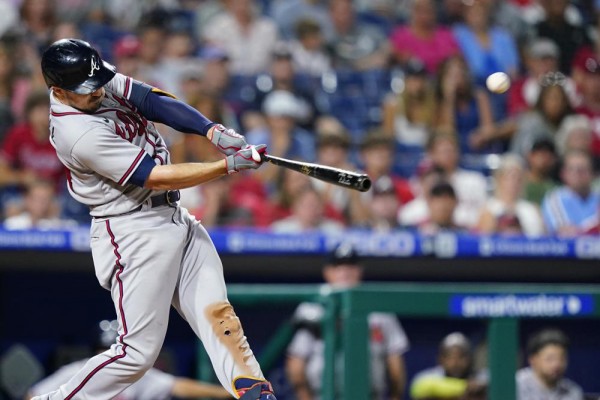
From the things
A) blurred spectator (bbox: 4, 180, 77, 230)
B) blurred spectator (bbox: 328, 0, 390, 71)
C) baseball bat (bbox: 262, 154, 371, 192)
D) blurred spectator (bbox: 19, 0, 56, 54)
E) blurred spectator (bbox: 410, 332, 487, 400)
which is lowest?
blurred spectator (bbox: 410, 332, 487, 400)

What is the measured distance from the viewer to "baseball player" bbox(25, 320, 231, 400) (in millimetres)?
5484

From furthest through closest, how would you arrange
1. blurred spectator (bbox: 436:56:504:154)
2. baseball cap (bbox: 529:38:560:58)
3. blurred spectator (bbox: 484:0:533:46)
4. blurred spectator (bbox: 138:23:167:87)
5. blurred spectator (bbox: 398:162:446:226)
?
1. blurred spectator (bbox: 484:0:533:46)
2. baseball cap (bbox: 529:38:560:58)
3. blurred spectator (bbox: 436:56:504:154)
4. blurred spectator (bbox: 138:23:167:87)
5. blurred spectator (bbox: 398:162:446:226)

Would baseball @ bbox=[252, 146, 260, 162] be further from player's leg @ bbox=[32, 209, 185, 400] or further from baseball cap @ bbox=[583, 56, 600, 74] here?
baseball cap @ bbox=[583, 56, 600, 74]

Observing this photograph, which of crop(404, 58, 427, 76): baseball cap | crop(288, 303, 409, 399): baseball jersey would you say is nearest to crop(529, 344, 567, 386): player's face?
crop(288, 303, 409, 399): baseball jersey

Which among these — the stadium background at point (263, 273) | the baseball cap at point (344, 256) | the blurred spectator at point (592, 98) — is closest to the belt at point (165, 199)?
the baseball cap at point (344, 256)

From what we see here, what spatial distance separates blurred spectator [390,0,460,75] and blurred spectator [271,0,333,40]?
59 centimetres

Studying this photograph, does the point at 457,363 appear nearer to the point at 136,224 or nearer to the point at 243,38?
the point at 136,224

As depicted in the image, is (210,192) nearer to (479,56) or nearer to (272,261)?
(272,261)

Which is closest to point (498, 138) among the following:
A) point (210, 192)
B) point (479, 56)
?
point (479, 56)

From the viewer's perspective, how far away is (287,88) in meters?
8.22

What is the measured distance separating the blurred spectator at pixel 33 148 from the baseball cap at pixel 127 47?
823mm

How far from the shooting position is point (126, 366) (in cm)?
388

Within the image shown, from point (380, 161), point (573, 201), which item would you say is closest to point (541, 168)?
point (573, 201)

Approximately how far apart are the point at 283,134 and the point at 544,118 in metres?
2.00
